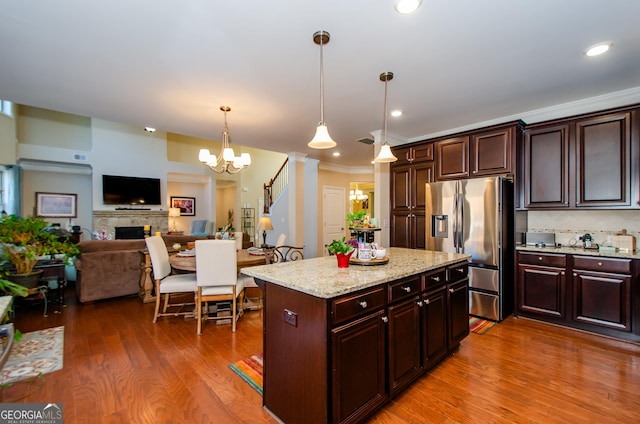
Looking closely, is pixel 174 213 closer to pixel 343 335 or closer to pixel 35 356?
pixel 35 356

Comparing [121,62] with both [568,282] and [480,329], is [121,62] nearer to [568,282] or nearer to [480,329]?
[480,329]

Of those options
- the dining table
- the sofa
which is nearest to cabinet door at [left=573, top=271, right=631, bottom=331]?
the dining table

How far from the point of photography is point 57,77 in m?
2.85

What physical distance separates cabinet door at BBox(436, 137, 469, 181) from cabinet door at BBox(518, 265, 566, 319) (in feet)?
4.66

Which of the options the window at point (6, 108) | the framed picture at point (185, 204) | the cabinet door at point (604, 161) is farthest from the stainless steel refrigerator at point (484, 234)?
the framed picture at point (185, 204)

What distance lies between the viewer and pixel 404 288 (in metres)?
2.03

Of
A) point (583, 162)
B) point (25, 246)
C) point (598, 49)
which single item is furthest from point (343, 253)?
point (25, 246)

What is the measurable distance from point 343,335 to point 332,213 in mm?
6745

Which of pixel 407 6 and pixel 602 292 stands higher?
pixel 407 6

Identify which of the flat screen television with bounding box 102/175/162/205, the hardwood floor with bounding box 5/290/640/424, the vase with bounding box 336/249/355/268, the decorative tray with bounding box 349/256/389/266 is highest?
the flat screen television with bounding box 102/175/162/205

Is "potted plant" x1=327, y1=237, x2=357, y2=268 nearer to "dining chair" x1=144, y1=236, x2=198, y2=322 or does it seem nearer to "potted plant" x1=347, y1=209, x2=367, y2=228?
"potted plant" x1=347, y1=209, x2=367, y2=228

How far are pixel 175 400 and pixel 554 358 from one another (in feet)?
10.6

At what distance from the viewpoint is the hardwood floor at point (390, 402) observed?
75.0 inches

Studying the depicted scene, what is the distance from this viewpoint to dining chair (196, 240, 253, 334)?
3.11 metres
